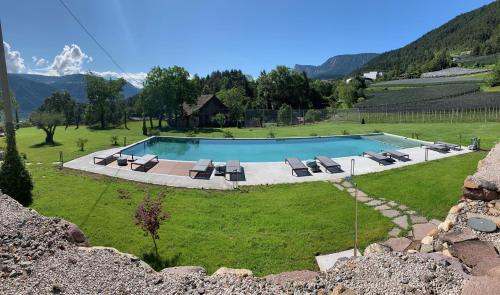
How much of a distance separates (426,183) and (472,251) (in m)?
6.70

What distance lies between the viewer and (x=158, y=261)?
23.7 ft

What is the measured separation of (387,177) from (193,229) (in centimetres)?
903

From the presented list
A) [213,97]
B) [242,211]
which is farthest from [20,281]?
[213,97]

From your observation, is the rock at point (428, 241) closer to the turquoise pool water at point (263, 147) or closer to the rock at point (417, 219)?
the rock at point (417, 219)

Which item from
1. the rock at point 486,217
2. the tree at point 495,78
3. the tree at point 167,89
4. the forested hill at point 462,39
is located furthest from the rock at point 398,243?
the forested hill at point 462,39

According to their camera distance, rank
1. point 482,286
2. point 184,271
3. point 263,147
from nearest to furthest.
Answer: point 482,286, point 184,271, point 263,147

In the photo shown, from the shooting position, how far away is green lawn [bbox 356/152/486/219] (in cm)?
999

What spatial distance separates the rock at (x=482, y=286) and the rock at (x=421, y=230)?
11.7 feet

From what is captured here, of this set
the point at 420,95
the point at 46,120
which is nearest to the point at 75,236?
the point at 46,120

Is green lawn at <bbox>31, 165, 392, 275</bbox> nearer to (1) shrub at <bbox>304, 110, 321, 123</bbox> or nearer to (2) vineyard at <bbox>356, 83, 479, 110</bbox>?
(1) shrub at <bbox>304, 110, 321, 123</bbox>

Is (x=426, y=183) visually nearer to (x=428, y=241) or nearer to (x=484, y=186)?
(x=484, y=186)

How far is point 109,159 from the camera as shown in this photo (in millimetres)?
18094

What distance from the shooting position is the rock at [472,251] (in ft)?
18.4

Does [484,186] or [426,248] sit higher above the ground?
[484,186]
